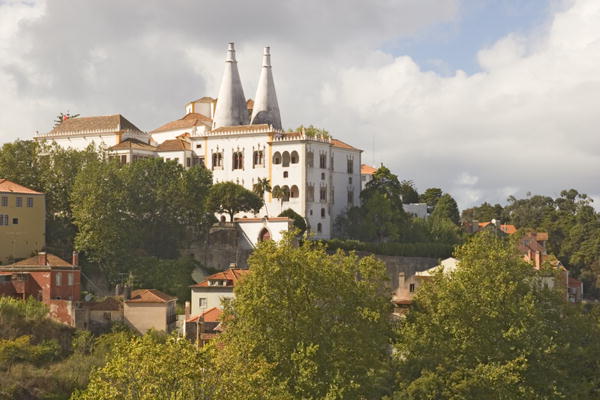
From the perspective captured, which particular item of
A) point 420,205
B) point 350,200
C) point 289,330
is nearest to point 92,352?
point 289,330

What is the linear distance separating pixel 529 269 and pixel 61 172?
41842mm

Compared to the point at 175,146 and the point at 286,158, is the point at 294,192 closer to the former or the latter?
the point at 286,158

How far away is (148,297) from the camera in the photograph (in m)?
70.6

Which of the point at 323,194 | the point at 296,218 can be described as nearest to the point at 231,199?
the point at 296,218

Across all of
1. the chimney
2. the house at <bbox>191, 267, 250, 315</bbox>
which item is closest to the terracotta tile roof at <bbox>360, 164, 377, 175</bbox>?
the house at <bbox>191, 267, 250, 315</bbox>

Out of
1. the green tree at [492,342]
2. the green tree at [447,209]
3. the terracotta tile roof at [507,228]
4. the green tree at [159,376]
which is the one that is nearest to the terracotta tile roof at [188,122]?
the green tree at [447,209]

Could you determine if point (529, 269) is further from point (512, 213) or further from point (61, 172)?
point (512, 213)

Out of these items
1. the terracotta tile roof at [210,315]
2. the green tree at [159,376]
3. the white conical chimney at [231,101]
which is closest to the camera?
the green tree at [159,376]

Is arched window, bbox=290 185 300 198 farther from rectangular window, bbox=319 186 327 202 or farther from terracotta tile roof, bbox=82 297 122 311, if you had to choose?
terracotta tile roof, bbox=82 297 122 311

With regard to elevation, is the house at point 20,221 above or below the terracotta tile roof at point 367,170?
below

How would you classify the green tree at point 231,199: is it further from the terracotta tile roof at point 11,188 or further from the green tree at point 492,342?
the green tree at point 492,342

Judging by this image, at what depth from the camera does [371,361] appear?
1987 inches

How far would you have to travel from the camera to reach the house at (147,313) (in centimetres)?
6931

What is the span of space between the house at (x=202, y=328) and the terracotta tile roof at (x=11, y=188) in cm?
1988
